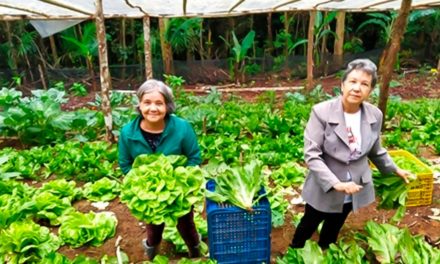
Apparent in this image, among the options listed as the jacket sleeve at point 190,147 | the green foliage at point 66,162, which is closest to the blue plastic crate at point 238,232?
the jacket sleeve at point 190,147

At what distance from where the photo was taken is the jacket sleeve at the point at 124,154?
2639 mm

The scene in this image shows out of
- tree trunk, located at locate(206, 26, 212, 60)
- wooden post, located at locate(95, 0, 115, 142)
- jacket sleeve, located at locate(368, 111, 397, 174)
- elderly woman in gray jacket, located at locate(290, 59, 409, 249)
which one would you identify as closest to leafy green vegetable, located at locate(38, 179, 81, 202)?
wooden post, located at locate(95, 0, 115, 142)

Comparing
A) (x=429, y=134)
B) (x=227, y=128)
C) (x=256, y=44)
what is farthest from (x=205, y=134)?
(x=256, y=44)

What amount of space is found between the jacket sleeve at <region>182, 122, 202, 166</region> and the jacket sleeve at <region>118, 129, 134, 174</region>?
36 cm

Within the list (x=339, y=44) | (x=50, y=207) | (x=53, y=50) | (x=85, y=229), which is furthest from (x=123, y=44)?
(x=85, y=229)

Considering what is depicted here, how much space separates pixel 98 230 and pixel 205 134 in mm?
2587

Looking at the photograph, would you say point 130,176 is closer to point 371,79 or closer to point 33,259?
point 33,259

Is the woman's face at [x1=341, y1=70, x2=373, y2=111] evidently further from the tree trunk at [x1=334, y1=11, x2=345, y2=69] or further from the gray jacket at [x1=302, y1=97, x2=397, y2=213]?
the tree trunk at [x1=334, y1=11, x2=345, y2=69]

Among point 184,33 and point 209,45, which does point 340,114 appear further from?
point 209,45

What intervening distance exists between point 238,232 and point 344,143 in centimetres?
84

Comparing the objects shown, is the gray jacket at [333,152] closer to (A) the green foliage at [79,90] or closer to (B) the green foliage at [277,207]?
(B) the green foliage at [277,207]

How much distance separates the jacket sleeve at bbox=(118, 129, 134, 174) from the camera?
2.64 meters

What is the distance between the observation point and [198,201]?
2469mm

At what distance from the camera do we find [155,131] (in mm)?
2670
